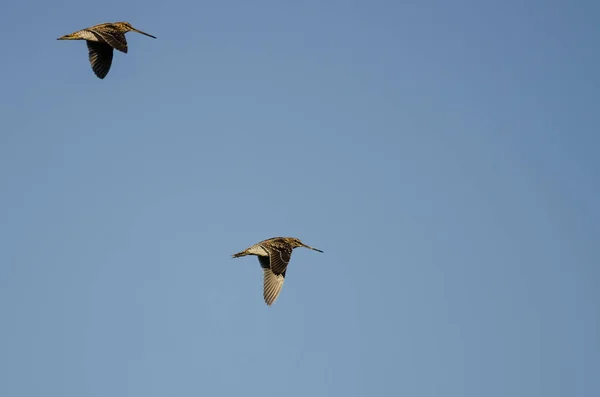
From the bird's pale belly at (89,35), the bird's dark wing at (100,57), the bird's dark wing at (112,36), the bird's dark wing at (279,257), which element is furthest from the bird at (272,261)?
the bird's pale belly at (89,35)

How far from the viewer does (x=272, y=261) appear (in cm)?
6159

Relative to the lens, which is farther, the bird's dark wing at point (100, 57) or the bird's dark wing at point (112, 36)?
the bird's dark wing at point (100, 57)

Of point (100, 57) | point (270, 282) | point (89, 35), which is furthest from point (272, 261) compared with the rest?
point (89, 35)

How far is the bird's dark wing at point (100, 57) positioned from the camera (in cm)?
6244

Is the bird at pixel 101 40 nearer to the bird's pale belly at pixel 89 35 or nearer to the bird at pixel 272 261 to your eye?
the bird's pale belly at pixel 89 35

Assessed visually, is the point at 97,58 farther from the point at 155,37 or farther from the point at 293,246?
the point at 293,246

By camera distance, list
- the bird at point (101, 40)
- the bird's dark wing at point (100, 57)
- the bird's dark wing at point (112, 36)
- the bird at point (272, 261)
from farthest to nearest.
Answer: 1. the bird's dark wing at point (100, 57)
2. the bird at point (272, 261)
3. the bird at point (101, 40)
4. the bird's dark wing at point (112, 36)

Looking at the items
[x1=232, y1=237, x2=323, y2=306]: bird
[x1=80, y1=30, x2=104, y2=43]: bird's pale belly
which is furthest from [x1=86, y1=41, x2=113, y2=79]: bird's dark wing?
[x1=232, y1=237, x2=323, y2=306]: bird

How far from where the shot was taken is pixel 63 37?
60.8 m

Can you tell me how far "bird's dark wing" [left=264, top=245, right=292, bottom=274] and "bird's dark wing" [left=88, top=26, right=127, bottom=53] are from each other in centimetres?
1352

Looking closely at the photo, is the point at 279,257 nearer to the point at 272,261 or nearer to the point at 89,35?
the point at 272,261

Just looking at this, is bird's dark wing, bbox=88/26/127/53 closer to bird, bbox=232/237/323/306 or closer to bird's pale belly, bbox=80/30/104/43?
bird's pale belly, bbox=80/30/104/43

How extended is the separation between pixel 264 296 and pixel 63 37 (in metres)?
17.2

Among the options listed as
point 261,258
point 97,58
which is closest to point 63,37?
point 97,58
